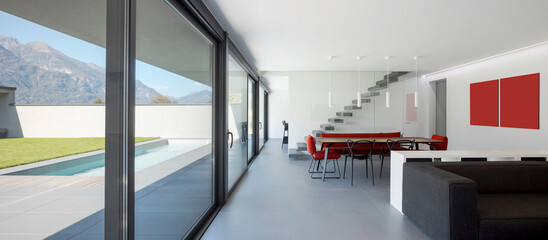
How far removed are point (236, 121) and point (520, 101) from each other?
5488 millimetres

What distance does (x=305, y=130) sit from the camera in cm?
760

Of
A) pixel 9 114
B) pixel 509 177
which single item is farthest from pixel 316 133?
pixel 9 114

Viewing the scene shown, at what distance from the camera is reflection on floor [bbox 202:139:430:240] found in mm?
2691

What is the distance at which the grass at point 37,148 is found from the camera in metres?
0.81

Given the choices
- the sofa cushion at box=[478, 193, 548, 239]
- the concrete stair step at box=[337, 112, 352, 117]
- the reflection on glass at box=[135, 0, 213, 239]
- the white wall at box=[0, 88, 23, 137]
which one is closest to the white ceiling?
the reflection on glass at box=[135, 0, 213, 239]

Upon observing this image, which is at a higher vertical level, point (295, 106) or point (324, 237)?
point (295, 106)

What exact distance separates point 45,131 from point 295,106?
22.4 ft

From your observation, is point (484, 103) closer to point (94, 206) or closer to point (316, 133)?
point (316, 133)

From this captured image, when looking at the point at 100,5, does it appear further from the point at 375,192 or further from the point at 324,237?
the point at 375,192

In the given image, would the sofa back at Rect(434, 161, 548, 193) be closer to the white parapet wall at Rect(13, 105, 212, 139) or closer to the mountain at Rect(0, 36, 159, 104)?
the white parapet wall at Rect(13, 105, 212, 139)

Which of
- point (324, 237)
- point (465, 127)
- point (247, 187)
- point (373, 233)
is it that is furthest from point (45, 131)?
point (465, 127)

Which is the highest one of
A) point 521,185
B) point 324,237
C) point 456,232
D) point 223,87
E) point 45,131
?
point 223,87

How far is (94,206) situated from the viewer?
1233 mm

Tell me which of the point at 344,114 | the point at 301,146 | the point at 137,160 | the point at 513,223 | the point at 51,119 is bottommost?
the point at 513,223
